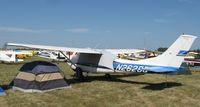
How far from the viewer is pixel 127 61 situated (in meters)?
15.4

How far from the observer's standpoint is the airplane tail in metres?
13.0

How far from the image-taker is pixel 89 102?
10.7 meters

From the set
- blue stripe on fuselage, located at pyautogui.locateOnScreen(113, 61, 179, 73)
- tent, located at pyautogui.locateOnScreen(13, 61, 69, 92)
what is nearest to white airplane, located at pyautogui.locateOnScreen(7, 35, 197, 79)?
blue stripe on fuselage, located at pyautogui.locateOnScreen(113, 61, 179, 73)

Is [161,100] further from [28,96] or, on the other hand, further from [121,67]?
[28,96]

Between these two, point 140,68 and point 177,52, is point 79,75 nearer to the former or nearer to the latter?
point 140,68

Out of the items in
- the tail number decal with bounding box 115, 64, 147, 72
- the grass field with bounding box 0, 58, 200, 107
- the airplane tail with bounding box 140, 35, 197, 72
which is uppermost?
the airplane tail with bounding box 140, 35, 197, 72

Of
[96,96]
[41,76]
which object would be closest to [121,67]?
[96,96]

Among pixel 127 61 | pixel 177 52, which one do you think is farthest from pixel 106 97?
pixel 177 52

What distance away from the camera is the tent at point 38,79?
40.7 feet

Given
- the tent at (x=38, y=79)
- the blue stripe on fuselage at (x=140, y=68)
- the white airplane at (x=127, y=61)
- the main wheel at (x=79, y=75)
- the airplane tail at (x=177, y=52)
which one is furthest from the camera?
the main wheel at (x=79, y=75)

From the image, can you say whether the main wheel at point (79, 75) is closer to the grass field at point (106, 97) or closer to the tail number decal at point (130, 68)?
the tail number decal at point (130, 68)

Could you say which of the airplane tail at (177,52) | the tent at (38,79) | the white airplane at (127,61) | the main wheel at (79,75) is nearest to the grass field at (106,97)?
the tent at (38,79)

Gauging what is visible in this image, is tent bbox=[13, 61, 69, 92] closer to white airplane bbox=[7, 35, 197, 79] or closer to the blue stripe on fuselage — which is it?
white airplane bbox=[7, 35, 197, 79]

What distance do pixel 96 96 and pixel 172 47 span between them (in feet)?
15.5
